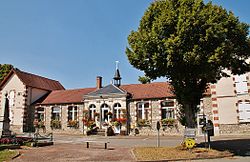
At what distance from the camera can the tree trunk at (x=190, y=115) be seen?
13136 millimetres

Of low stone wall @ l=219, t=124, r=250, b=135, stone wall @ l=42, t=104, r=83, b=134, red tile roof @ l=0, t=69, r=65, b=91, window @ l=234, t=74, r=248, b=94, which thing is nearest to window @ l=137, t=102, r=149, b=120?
stone wall @ l=42, t=104, r=83, b=134

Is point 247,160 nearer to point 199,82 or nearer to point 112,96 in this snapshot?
point 199,82

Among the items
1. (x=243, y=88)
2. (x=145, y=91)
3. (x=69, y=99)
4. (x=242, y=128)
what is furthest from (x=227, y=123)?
(x=69, y=99)

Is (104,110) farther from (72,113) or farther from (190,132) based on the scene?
(190,132)

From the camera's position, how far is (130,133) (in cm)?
2538

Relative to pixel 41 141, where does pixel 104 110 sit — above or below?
above

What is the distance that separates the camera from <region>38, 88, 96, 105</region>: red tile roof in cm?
2899

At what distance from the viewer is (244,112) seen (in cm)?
2117

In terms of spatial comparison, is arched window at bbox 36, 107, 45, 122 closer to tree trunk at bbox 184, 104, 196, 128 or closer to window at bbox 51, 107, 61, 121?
window at bbox 51, 107, 61, 121

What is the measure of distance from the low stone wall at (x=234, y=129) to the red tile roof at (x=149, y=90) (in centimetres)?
555

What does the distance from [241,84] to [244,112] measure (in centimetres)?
244

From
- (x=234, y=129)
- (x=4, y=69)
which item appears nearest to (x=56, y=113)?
(x=4, y=69)

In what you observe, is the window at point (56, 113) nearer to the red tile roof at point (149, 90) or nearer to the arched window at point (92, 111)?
the arched window at point (92, 111)

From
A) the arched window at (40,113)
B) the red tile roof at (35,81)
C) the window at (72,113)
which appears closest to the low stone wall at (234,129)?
the window at (72,113)
